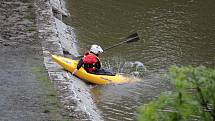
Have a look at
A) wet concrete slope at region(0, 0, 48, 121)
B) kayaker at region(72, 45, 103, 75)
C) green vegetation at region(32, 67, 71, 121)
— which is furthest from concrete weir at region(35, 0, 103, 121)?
kayaker at region(72, 45, 103, 75)

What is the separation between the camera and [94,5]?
21234mm

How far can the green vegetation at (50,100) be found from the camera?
8.38 meters

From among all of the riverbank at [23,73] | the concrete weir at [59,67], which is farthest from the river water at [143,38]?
the riverbank at [23,73]

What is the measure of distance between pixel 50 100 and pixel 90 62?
3409 mm

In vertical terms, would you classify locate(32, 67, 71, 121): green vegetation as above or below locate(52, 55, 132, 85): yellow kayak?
below

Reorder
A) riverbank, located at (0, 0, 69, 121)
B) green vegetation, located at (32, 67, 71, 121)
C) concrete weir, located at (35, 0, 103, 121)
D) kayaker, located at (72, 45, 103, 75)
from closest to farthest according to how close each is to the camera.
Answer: green vegetation, located at (32, 67, 71, 121)
riverbank, located at (0, 0, 69, 121)
concrete weir, located at (35, 0, 103, 121)
kayaker, located at (72, 45, 103, 75)

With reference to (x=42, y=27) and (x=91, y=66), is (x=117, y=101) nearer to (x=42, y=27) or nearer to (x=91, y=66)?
(x=91, y=66)

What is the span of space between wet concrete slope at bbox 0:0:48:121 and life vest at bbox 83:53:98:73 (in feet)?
3.66

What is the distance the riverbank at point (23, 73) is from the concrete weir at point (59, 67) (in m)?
0.17

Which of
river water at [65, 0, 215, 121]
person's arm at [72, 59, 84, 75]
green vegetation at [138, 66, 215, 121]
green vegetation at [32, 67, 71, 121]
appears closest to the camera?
green vegetation at [138, 66, 215, 121]

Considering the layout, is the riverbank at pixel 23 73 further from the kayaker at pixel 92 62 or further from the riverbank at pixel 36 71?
the kayaker at pixel 92 62

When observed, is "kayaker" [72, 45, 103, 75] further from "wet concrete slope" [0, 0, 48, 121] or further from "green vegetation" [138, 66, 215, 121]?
"green vegetation" [138, 66, 215, 121]

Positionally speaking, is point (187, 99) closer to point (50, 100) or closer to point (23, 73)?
point (50, 100)

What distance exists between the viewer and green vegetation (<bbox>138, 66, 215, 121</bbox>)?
9.90 ft
